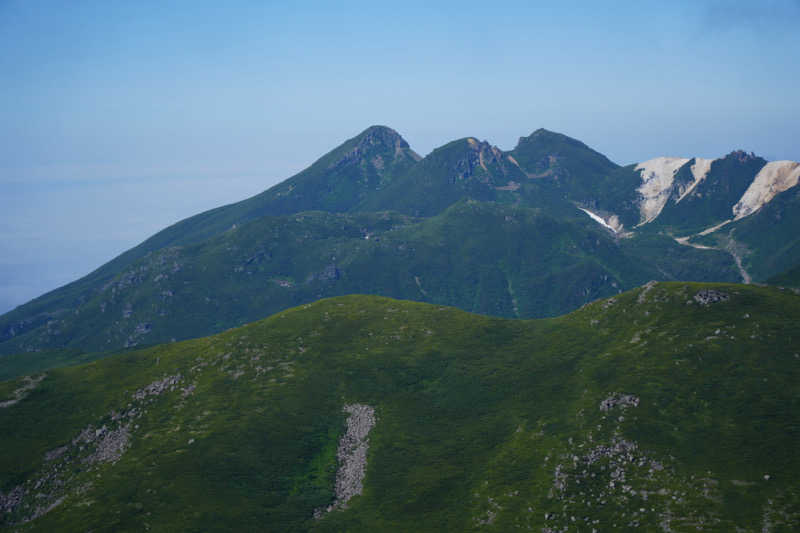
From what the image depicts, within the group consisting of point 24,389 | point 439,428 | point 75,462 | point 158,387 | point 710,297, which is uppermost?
point 24,389

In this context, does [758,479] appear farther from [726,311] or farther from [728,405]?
[726,311]

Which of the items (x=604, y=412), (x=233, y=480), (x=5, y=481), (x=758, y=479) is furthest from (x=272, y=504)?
(x=758, y=479)

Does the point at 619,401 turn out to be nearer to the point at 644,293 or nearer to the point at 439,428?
the point at 439,428

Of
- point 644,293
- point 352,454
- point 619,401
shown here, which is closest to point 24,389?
point 352,454

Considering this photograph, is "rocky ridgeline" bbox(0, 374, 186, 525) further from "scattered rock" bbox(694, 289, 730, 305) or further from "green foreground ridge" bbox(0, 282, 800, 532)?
"scattered rock" bbox(694, 289, 730, 305)

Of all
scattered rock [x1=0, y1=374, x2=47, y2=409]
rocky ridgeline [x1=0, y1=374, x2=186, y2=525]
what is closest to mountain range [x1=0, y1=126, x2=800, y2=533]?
rocky ridgeline [x1=0, y1=374, x2=186, y2=525]

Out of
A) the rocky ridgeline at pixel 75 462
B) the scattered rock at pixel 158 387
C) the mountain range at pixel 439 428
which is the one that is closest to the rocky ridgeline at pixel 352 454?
the mountain range at pixel 439 428
